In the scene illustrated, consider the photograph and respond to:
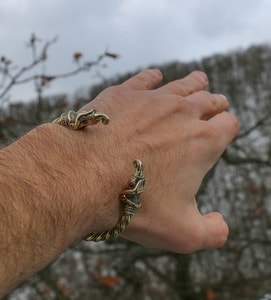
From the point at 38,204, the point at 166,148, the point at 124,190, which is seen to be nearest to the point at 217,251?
the point at 166,148

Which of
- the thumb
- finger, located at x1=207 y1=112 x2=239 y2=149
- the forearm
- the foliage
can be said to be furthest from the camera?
the foliage

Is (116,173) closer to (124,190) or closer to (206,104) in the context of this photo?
(124,190)

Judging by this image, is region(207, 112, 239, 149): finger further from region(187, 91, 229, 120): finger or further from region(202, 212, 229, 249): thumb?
region(202, 212, 229, 249): thumb

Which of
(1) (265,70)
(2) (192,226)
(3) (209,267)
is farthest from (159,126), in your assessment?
(1) (265,70)

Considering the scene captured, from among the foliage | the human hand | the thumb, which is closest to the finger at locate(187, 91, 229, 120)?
the human hand

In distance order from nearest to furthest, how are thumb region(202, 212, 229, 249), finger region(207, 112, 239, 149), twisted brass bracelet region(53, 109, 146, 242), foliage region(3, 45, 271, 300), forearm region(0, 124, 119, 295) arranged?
1. forearm region(0, 124, 119, 295)
2. twisted brass bracelet region(53, 109, 146, 242)
3. thumb region(202, 212, 229, 249)
4. finger region(207, 112, 239, 149)
5. foliage region(3, 45, 271, 300)

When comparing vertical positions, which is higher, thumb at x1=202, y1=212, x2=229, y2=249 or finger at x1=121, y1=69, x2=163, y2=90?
finger at x1=121, y1=69, x2=163, y2=90
